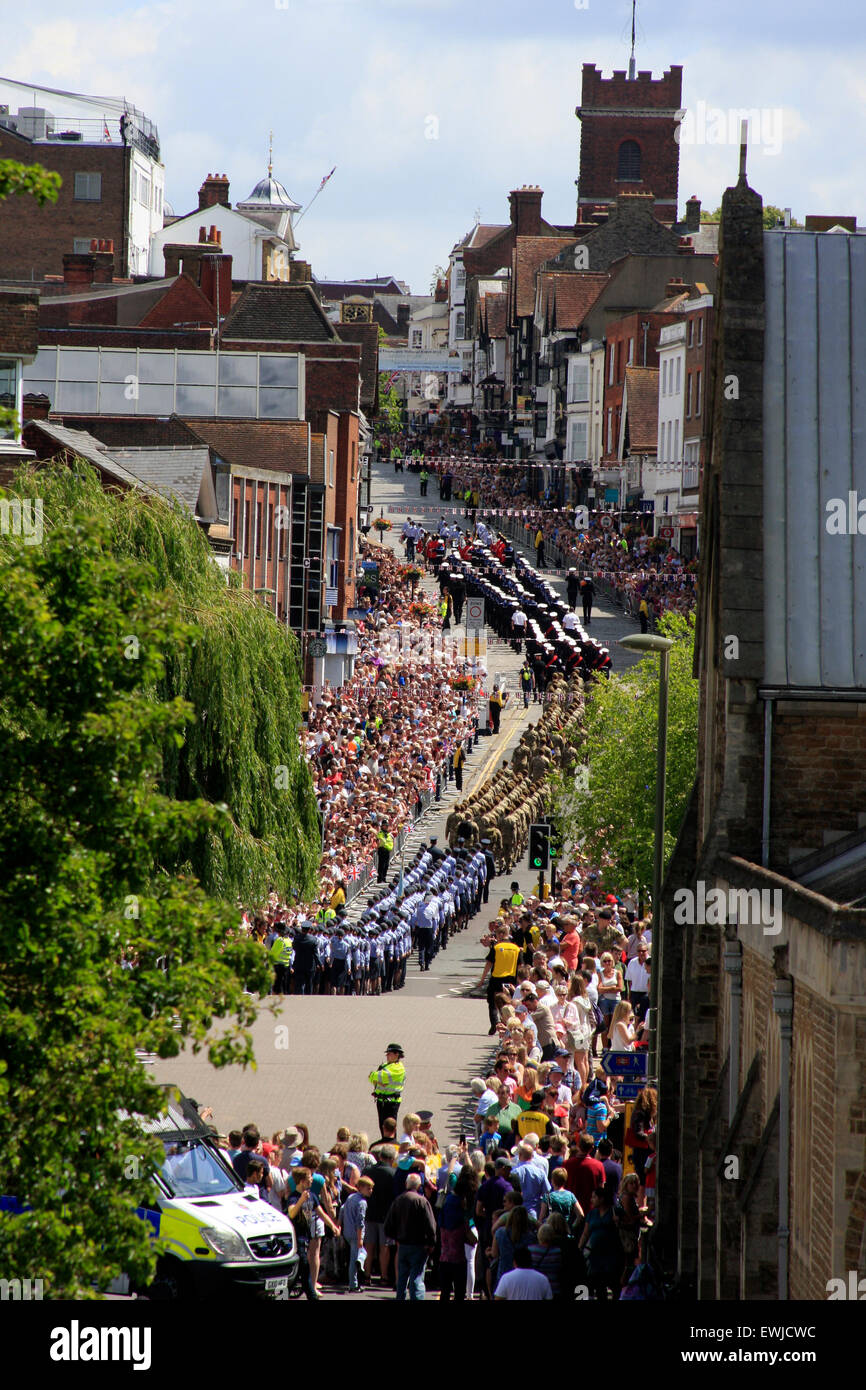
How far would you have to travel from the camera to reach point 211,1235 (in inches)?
693

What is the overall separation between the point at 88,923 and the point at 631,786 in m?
28.1

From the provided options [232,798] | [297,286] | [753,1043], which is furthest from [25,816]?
[297,286]

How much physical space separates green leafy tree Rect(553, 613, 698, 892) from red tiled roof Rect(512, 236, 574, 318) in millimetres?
92630

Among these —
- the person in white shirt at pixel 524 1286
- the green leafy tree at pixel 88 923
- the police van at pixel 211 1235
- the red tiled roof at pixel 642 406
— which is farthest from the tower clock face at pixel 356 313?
the green leafy tree at pixel 88 923

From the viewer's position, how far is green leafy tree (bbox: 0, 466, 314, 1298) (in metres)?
10.6

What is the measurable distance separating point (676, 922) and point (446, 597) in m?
54.7

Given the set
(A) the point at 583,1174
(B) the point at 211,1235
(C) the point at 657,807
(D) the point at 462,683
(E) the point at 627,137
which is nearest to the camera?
(B) the point at 211,1235

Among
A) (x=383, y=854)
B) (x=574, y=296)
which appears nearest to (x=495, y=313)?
(x=574, y=296)

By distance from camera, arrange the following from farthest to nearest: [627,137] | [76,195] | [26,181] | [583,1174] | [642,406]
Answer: [627,137] < [76,195] < [642,406] < [583,1174] < [26,181]

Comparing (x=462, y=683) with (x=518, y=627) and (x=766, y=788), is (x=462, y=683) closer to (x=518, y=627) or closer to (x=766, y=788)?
(x=518, y=627)

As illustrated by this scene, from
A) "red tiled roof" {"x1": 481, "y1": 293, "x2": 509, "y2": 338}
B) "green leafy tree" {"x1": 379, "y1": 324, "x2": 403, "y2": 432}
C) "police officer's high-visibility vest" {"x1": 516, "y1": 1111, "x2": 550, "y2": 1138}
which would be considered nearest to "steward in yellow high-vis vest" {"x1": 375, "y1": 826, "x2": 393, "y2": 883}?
"police officer's high-visibility vest" {"x1": 516, "y1": 1111, "x2": 550, "y2": 1138}

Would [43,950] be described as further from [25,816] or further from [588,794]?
[588,794]

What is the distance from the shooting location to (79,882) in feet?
35.7

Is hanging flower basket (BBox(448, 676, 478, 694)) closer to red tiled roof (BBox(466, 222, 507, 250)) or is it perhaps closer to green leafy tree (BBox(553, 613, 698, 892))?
green leafy tree (BBox(553, 613, 698, 892))
